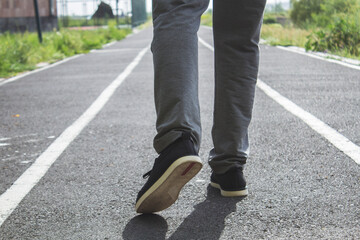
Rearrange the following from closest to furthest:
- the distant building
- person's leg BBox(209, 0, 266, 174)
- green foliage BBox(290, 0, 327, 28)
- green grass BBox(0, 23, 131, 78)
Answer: person's leg BBox(209, 0, 266, 174) → green grass BBox(0, 23, 131, 78) → green foliage BBox(290, 0, 327, 28) → the distant building

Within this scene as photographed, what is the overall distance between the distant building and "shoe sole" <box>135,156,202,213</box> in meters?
30.5

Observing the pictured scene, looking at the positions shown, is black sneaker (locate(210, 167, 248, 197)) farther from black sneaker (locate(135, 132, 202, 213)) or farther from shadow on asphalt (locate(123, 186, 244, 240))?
black sneaker (locate(135, 132, 202, 213))

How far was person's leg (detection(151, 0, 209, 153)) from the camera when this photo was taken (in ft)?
7.14

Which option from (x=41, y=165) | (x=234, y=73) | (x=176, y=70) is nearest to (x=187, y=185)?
(x=234, y=73)

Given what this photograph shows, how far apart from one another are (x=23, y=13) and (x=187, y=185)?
32323 mm

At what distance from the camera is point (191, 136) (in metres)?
2.18

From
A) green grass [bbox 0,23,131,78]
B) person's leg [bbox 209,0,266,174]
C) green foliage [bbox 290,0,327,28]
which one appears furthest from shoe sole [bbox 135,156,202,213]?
green foliage [bbox 290,0,327,28]

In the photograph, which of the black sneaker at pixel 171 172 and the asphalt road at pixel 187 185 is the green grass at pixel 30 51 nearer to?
the asphalt road at pixel 187 185

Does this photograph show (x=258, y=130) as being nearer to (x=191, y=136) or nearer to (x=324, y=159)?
(x=324, y=159)

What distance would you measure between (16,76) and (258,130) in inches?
243

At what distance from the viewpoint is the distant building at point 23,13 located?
1259 inches

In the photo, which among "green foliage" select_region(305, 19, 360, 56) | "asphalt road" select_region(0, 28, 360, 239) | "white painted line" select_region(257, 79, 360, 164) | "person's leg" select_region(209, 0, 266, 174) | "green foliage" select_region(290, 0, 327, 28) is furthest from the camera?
"green foliage" select_region(290, 0, 327, 28)

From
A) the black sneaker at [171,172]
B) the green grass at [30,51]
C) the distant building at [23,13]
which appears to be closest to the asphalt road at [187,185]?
the black sneaker at [171,172]

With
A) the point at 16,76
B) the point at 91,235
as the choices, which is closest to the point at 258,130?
the point at 91,235
